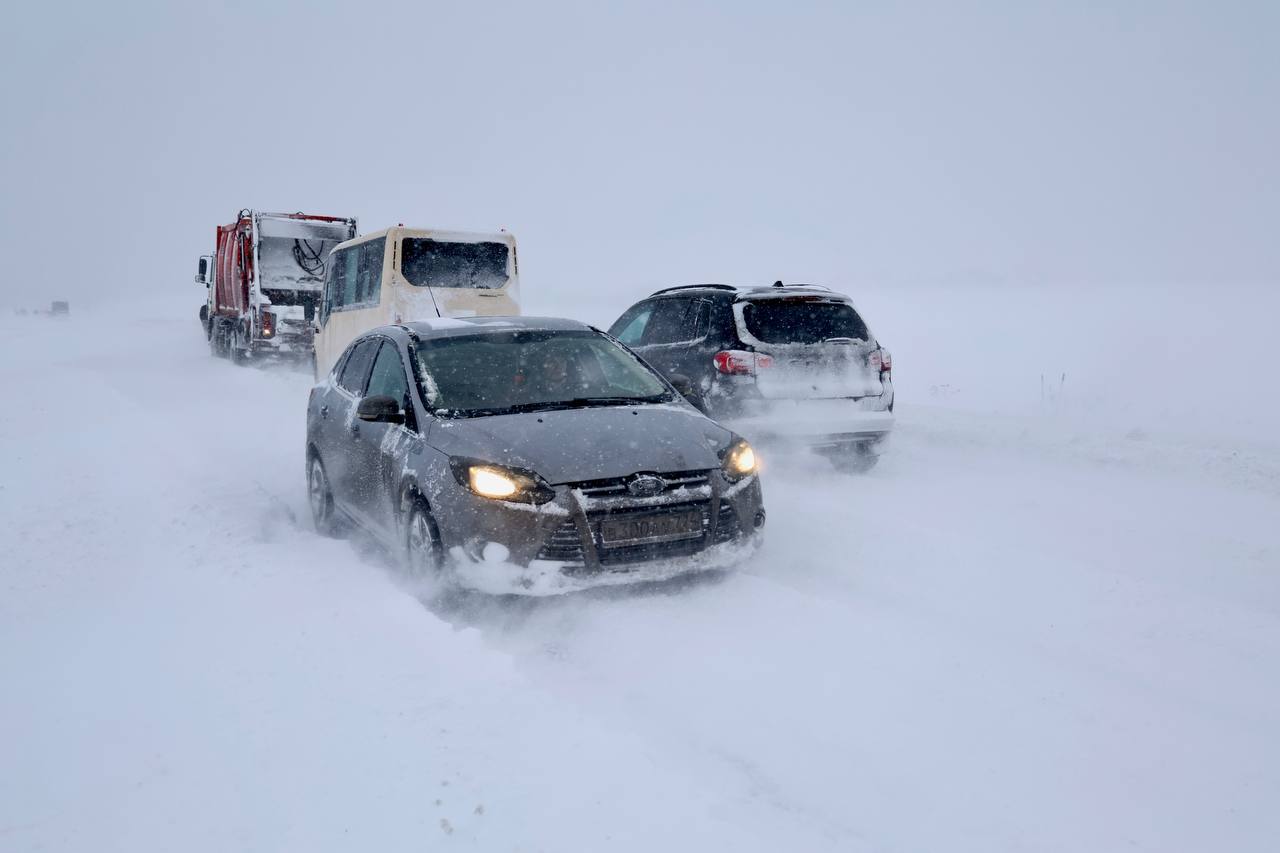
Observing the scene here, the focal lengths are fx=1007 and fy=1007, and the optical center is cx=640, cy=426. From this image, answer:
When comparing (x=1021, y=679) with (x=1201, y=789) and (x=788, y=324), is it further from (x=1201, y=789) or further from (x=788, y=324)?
(x=788, y=324)

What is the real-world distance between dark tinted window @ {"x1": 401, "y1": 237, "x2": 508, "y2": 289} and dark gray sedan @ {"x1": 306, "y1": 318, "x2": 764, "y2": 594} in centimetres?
769

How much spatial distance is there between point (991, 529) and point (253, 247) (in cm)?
1759

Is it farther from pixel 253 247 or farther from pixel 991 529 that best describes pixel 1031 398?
pixel 253 247

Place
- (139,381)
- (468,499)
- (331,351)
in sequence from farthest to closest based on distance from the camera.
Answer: (139,381), (331,351), (468,499)

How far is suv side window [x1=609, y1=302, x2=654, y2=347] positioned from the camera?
10.4 meters

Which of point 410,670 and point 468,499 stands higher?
point 468,499

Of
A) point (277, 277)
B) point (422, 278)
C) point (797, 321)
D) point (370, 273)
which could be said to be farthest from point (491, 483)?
point (277, 277)

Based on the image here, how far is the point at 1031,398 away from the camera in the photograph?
638 inches

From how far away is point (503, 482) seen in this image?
4922 mm

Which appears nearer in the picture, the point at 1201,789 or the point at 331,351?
the point at 1201,789

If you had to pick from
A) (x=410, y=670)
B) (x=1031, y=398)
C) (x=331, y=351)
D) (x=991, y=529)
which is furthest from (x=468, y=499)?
(x=1031, y=398)

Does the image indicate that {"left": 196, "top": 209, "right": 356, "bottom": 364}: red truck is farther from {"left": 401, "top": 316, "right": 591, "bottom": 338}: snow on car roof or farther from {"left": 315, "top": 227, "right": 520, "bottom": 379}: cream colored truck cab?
Answer: {"left": 401, "top": 316, "right": 591, "bottom": 338}: snow on car roof

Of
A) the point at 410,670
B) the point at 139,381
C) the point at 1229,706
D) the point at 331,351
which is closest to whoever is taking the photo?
the point at 1229,706

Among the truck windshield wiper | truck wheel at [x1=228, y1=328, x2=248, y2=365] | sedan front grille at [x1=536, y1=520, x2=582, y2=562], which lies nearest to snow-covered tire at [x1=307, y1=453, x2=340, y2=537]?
the truck windshield wiper
